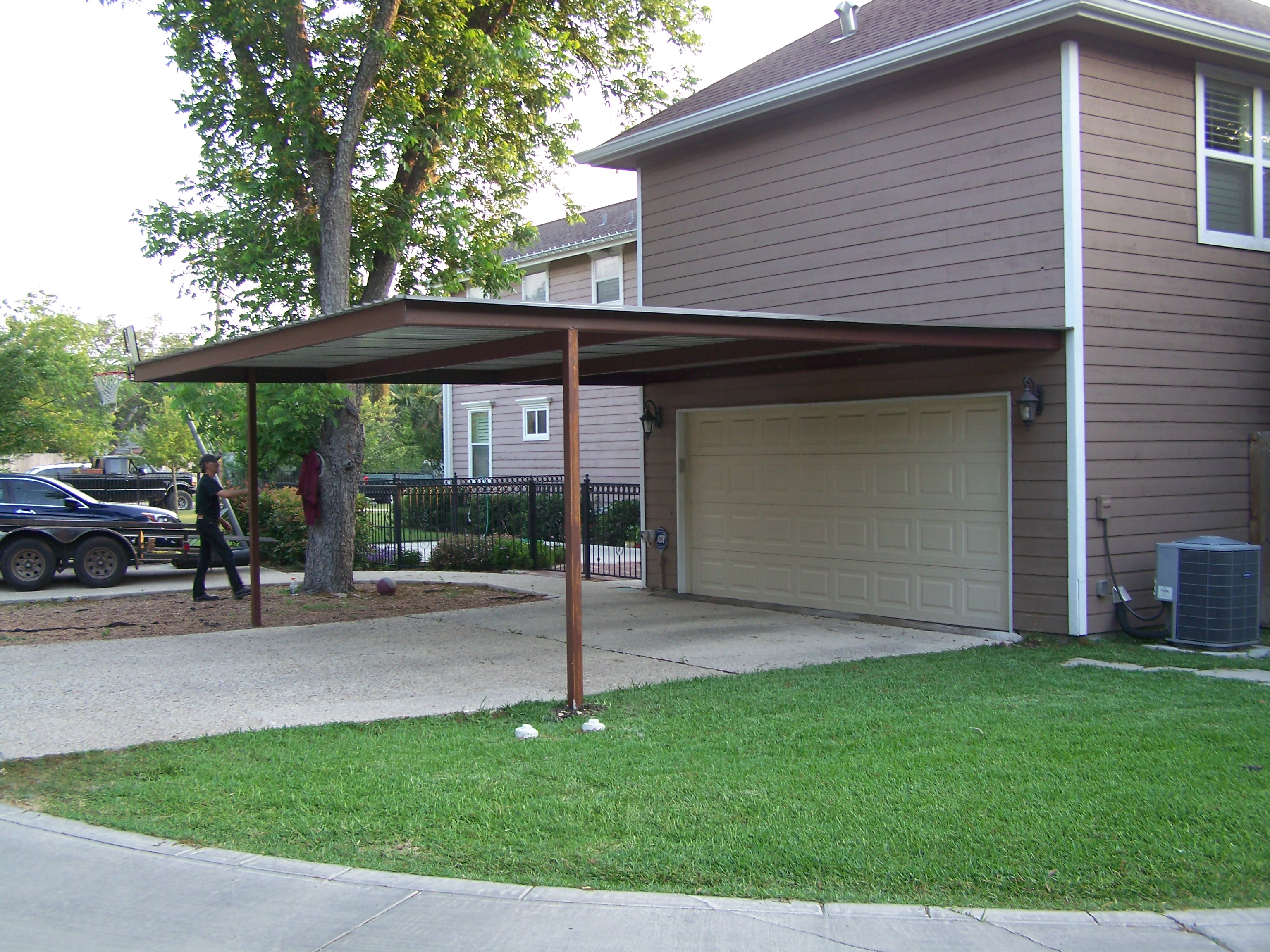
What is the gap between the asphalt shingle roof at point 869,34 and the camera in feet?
32.9

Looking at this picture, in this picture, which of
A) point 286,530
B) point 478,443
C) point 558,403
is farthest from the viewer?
point 478,443

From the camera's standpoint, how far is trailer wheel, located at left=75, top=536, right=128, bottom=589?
1436 centimetres

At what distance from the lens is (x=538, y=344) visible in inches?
297

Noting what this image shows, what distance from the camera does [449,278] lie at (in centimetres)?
1405

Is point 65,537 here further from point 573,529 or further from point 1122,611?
point 1122,611

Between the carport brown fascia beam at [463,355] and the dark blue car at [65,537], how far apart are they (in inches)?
225

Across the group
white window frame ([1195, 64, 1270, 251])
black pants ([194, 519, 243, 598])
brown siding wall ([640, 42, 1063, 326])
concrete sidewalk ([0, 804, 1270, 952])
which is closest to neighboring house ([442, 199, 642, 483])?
brown siding wall ([640, 42, 1063, 326])

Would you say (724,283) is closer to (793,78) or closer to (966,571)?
(793,78)

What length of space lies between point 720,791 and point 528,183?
1234cm

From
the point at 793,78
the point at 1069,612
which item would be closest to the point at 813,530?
the point at 1069,612

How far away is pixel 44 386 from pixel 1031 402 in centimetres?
1849

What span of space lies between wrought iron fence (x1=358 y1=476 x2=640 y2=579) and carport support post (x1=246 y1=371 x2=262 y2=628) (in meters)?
5.40

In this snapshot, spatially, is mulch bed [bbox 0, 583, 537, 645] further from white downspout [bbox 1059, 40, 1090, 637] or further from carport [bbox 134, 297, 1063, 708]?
white downspout [bbox 1059, 40, 1090, 637]

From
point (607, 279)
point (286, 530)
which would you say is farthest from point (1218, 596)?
point (607, 279)
